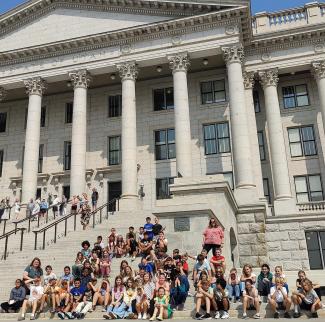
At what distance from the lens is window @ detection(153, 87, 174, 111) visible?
3391cm

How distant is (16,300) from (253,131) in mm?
21964

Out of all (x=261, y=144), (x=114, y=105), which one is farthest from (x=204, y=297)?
(x=114, y=105)

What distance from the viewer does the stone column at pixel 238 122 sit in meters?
26.4

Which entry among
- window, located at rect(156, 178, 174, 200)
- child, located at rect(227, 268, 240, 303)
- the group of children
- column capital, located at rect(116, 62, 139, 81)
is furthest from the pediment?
child, located at rect(227, 268, 240, 303)

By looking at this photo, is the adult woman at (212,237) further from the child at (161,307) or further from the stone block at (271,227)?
the stone block at (271,227)

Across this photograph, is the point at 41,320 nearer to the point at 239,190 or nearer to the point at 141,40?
the point at 239,190

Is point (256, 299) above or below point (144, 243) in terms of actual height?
below

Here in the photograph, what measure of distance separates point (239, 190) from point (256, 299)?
50.7 feet

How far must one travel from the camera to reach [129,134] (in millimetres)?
29172

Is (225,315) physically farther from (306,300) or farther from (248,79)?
(248,79)

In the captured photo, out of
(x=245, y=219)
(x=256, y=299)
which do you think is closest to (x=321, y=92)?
(x=245, y=219)

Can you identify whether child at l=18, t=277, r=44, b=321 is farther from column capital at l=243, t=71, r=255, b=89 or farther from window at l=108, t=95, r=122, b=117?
column capital at l=243, t=71, r=255, b=89

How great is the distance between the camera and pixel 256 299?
10625 mm

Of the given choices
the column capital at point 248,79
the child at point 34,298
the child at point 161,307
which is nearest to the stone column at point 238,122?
the column capital at point 248,79
